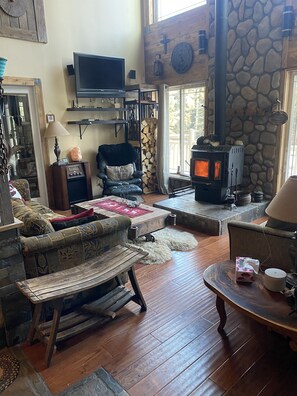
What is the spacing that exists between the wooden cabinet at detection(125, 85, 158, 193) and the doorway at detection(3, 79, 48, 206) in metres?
1.75

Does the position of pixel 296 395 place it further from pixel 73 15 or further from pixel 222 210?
pixel 73 15

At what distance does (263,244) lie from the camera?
2.29m

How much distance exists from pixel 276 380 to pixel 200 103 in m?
4.58

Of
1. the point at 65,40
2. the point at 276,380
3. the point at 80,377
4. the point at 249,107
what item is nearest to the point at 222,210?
the point at 249,107

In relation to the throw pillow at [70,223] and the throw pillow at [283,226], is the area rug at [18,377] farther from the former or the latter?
the throw pillow at [283,226]

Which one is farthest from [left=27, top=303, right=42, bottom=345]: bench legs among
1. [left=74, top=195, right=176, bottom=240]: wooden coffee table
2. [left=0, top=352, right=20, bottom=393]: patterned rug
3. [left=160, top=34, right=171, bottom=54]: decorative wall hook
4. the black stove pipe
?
[left=160, top=34, right=171, bottom=54]: decorative wall hook

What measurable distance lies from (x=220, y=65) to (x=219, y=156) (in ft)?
4.52

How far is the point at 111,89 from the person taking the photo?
17.3ft

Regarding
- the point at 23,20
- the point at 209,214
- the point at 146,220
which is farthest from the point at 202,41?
the point at 146,220

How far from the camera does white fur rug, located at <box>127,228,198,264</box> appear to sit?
10.6 feet

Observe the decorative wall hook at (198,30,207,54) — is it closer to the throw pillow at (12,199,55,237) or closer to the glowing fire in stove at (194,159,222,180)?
the glowing fire in stove at (194,159,222,180)

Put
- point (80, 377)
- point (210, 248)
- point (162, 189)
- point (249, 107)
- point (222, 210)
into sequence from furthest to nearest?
point (162, 189)
point (249, 107)
point (222, 210)
point (210, 248)
point (80, 377)

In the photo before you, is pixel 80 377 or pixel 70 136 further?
pixel 70 136

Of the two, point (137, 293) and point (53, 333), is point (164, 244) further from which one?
point (53, 333)
